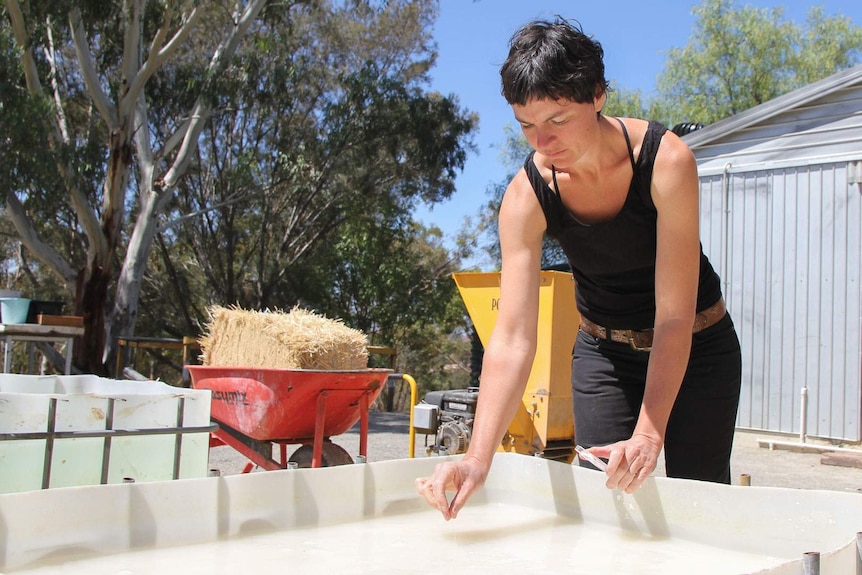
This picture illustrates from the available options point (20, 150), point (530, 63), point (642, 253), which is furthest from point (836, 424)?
point (20, 150)

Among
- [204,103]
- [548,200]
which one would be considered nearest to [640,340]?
[548,200]

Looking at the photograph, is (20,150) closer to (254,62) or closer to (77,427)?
(254,62)

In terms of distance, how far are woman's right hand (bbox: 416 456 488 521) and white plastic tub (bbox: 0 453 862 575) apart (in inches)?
4.6

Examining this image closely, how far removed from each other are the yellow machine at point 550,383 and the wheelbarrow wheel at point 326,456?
1092 millimetres

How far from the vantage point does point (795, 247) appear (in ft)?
29.8

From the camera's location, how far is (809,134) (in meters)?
9.20

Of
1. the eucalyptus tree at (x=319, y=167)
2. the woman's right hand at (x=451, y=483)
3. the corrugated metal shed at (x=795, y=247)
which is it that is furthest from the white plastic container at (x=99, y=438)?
the eucalyptus tree at (x=319, y=167)

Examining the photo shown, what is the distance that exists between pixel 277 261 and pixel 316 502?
62.2ft

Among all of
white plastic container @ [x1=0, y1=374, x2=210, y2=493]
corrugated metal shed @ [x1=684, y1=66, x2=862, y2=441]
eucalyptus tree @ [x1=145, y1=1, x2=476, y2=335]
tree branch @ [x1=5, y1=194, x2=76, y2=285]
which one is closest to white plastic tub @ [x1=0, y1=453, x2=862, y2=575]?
white plastic container @ [x1=0, y1=374, x2=210, y2=493]

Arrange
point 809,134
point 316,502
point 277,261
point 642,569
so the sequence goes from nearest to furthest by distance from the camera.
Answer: point 642,569, point 316,502, point 809,134, point 277,261

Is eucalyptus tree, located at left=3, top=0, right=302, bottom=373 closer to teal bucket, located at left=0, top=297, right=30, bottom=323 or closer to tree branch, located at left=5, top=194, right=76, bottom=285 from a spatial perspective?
tree branch, located at left=5, top=194, right=76, bottom=285

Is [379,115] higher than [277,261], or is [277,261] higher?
[379,115]

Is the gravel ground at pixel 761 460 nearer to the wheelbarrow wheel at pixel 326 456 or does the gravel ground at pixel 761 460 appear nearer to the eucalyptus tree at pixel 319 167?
the wheelbarrow wheel at pixel 326 456

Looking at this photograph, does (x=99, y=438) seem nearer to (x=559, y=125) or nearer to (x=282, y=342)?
(x=559, y=125)
